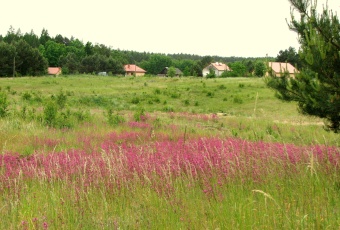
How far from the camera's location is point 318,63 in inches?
183

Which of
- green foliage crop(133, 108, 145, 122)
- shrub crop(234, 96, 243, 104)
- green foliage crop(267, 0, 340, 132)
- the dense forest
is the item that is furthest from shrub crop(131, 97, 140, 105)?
the dense forest

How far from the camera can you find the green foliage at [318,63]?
4.62 m

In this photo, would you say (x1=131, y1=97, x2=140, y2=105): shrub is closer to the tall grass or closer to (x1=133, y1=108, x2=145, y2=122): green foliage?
(x1=133, y1=108, x2=145, y2=122): green foliage

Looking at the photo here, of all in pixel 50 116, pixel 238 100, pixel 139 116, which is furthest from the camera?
pixel 238 100

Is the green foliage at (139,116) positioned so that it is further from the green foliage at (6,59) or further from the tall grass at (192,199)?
the green foliage at (6,59)

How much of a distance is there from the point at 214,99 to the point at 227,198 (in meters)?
25.5

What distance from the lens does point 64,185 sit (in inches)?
170

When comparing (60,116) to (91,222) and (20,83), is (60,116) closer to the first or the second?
(91,222)

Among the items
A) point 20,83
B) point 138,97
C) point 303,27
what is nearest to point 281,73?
point 303,27

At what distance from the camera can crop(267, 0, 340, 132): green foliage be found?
462 cm

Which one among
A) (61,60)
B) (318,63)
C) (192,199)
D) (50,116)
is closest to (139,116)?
(50,116)

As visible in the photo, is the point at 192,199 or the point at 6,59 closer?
the point at 192,199

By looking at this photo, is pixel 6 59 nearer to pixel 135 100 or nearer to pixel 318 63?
pixel 135 100

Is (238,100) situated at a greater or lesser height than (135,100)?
lesser
